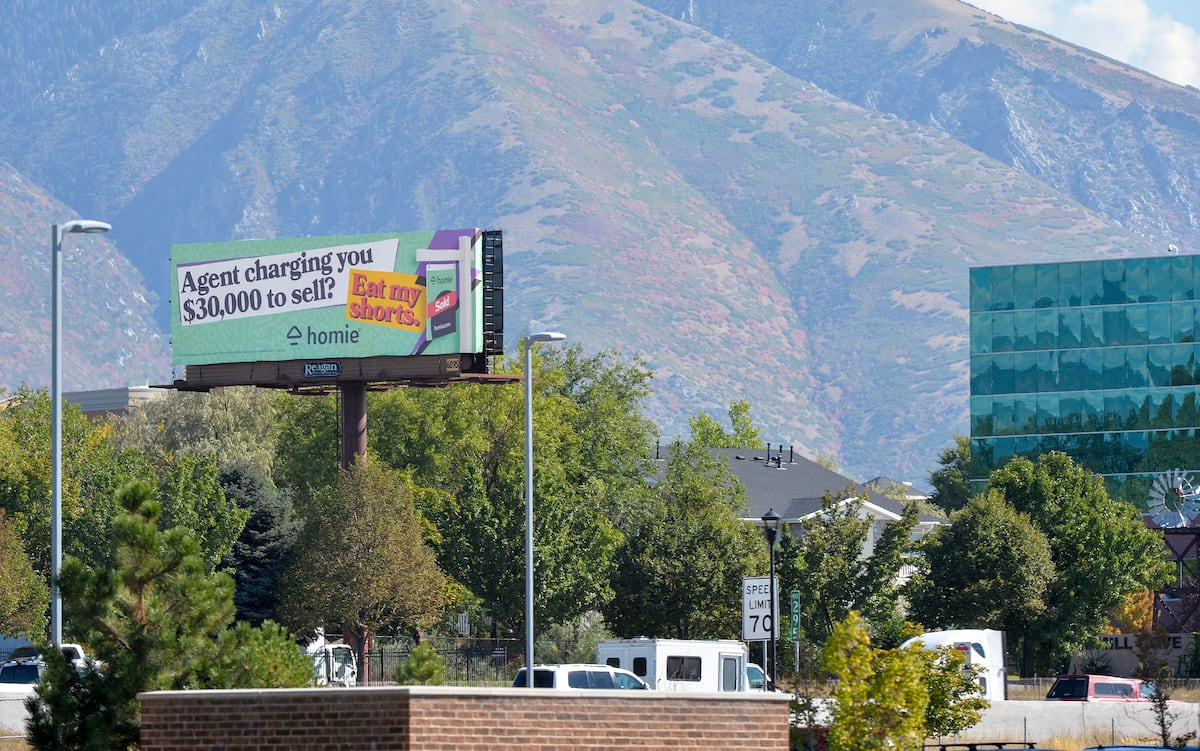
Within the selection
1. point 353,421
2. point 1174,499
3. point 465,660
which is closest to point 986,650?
point 465,660

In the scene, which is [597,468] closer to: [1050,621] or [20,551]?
[1050,621]

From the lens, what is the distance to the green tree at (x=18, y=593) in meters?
59.8

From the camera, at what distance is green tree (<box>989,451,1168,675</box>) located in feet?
223

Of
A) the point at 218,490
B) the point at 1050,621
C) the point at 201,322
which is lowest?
the point at 1050,621

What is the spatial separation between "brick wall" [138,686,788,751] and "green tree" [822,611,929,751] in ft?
12.5

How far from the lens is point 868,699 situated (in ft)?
86.8

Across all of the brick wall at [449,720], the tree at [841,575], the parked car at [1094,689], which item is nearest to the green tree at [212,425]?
the tree at [841,575]

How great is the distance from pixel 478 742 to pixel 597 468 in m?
63.9

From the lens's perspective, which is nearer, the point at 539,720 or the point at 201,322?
the point at 539,720

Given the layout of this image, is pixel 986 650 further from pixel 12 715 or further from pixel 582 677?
pixel 12 715

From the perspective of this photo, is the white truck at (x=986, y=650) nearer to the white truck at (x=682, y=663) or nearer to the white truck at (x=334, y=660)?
the white truck at (x=682, y=663)

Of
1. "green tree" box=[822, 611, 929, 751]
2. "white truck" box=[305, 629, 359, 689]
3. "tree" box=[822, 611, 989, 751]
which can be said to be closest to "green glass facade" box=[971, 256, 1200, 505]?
"white truck" box=[305, 629, 359, 689]

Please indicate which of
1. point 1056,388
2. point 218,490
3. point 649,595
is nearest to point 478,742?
point 649,595

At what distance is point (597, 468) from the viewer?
279 ft
